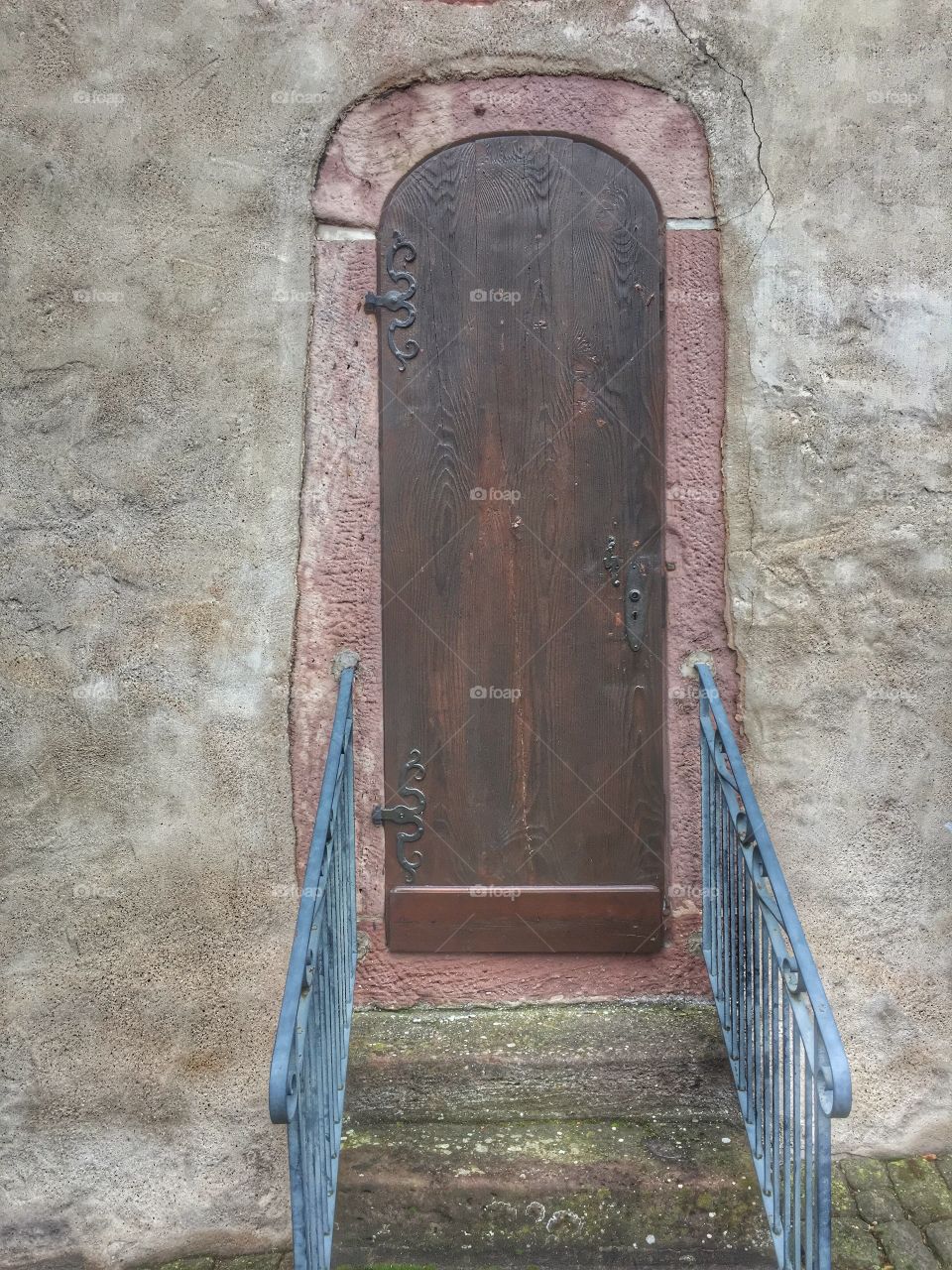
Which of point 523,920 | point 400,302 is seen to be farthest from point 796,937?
point 400,302

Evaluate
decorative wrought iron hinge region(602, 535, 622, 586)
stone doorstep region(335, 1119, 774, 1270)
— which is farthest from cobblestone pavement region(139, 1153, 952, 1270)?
decorative wrought iron hinge region(602, 535, 622, 586)

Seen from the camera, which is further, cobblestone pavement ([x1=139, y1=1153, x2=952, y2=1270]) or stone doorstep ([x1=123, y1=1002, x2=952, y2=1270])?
cobblestone pavement ([x1=139, y1=1153, x2=952, y2=1270])

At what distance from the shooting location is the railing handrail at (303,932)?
7.07 feet

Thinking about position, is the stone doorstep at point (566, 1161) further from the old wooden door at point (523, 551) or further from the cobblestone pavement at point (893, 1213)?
the old wooden door at point (523, 551)

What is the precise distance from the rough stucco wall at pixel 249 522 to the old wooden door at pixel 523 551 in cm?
31

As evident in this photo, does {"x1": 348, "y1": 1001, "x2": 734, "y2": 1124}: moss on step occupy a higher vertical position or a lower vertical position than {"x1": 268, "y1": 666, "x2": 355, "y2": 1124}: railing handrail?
lower

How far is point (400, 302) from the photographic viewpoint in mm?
3275

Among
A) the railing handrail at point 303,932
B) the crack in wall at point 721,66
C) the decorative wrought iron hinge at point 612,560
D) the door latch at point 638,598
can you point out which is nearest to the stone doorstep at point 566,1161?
the railing handrail at point 303,932

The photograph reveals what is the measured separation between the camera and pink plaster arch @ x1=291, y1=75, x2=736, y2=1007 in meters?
3.25

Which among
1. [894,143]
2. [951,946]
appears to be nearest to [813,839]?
[951,946]

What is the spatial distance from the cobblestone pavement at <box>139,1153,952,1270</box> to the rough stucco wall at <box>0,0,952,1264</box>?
0.30ft

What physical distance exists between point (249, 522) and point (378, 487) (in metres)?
0.43

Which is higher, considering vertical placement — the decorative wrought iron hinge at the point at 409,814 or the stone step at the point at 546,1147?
the decorative wrought iron hinge at the point at 409,814

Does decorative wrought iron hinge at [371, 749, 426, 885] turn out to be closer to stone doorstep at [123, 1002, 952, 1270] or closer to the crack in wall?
stone doorstep at [123, 1002, 952, 1270]
